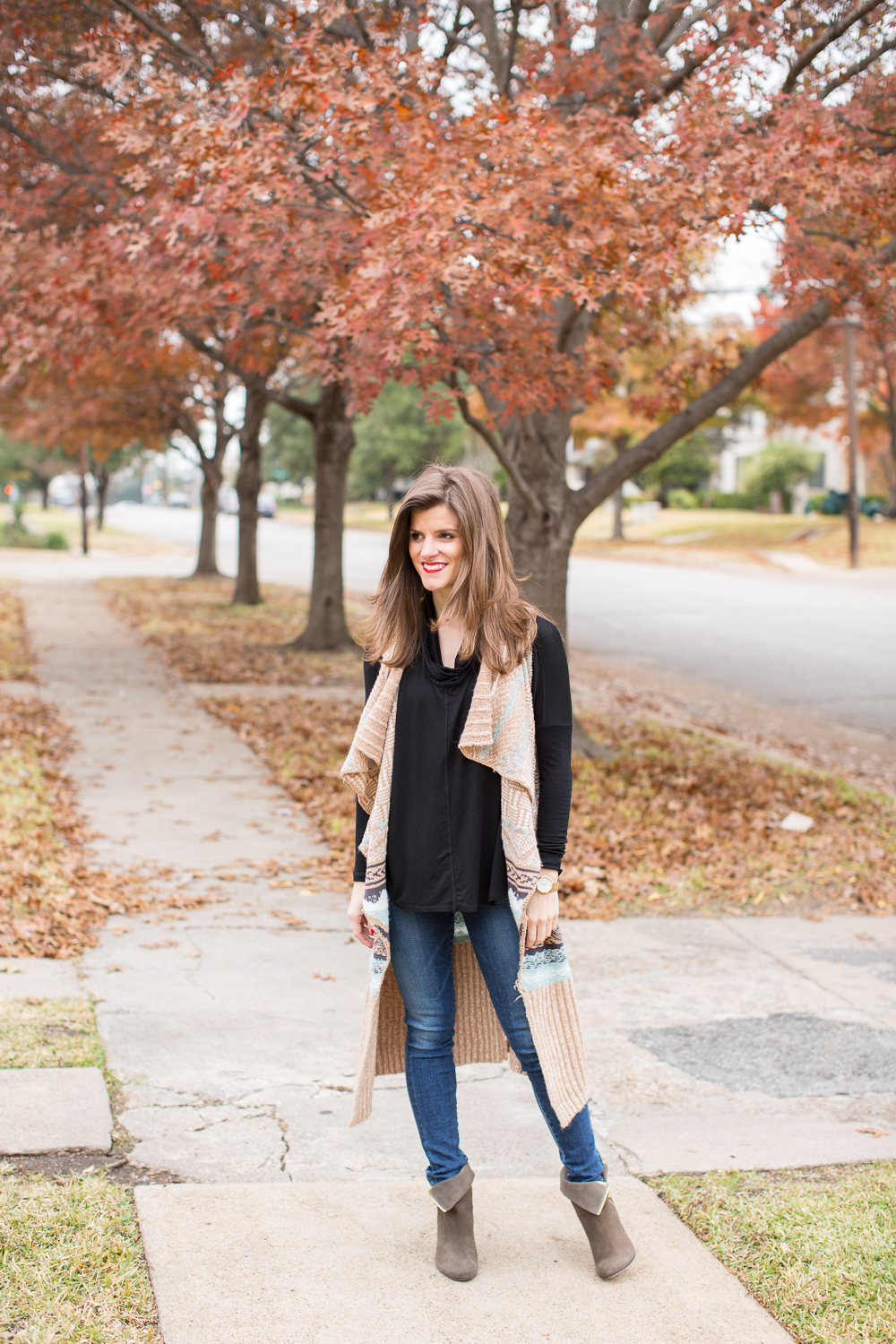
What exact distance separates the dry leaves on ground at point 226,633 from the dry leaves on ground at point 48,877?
189 inches

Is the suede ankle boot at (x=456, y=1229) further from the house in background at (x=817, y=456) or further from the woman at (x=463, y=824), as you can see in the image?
the house in background at (x=817, y=456)

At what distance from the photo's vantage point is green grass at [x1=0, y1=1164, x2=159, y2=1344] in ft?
8.26

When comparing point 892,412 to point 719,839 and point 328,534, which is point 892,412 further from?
point 719,839

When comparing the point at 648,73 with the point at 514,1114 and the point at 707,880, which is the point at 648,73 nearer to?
the point at 707,880

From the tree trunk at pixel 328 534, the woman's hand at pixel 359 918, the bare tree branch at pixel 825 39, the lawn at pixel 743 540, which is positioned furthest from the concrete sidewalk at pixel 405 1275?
the lawn at pixel 743 540

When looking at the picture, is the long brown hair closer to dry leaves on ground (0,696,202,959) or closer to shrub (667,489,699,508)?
dry leaves on ground (0,696,202,959)

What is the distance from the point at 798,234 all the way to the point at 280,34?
423 centimetres

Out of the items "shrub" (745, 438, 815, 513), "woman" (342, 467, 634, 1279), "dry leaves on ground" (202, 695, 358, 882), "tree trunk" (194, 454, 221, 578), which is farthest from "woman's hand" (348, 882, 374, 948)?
"shrub" (745, 438, 815, 513)

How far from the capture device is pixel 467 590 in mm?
2760

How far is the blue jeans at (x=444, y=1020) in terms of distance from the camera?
2.77 metres

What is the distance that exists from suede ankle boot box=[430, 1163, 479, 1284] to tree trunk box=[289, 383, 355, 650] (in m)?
12.1

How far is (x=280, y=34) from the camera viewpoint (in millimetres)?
8570

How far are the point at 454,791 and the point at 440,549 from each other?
0.55 m

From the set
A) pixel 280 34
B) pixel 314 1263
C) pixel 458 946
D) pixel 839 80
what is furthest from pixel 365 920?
pixel 280 34
